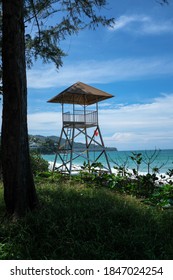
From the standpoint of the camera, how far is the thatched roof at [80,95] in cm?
1147

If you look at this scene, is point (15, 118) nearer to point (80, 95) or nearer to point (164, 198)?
point (164, 198)

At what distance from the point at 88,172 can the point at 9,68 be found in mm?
4062

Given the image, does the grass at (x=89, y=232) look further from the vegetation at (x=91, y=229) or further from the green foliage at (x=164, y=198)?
the green foliage at (x=164, y=198)

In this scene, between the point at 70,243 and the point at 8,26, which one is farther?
the point at 8,26

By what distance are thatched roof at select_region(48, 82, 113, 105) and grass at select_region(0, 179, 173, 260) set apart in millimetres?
7350

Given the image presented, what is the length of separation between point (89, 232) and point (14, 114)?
1.98 metres

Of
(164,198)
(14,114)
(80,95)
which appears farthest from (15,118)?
(80,95)

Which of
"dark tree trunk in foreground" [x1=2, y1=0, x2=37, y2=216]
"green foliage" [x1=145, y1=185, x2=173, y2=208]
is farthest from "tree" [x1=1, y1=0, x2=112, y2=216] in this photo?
"green foliage" [x1=145, y1=185, x2=173, y2=208]

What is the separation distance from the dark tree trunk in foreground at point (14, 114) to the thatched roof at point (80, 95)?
6.92 m

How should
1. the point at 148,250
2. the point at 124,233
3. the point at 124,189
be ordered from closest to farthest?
the point at 148,250 → the point at 124,233 → the point at 124,189

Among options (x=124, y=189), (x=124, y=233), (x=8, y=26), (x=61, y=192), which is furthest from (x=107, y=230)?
(x=8, y=26)
